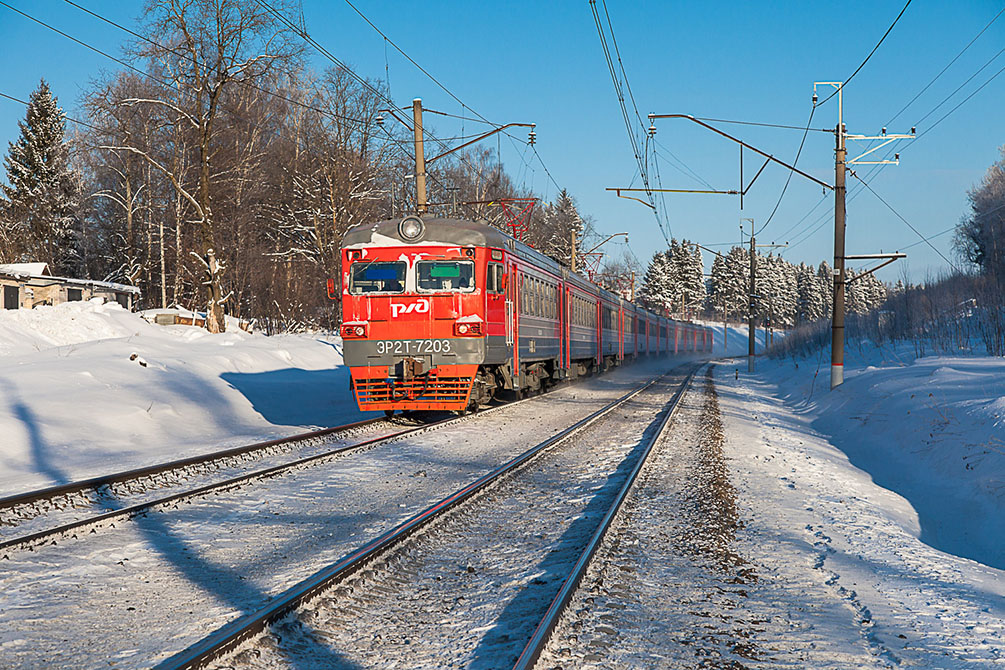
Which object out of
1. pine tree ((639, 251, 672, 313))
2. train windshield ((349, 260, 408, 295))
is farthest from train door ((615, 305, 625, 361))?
pine tree ((639, 251, 672, 313))

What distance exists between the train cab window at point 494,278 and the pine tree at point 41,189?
4286 centimetres

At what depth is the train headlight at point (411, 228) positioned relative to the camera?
13969 millimetres

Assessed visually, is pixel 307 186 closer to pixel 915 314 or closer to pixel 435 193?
Answer: pixel 435 193

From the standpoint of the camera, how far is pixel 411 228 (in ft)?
46.0

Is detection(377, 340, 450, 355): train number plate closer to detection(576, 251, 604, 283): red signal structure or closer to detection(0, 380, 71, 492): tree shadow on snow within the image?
detection(0, 380, 71, 492): tree shadow on snow

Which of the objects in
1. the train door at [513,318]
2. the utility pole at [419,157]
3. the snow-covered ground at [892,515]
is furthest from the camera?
the utility pole at [419,157]

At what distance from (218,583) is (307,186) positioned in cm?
3899

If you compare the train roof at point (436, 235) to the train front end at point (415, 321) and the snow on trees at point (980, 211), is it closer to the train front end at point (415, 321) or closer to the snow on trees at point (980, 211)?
the train front end at point (415, 321)

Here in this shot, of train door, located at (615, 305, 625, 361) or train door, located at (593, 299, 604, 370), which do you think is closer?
train door, located at (593, 299, 604, 370)

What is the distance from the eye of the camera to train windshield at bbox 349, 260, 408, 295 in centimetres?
1388

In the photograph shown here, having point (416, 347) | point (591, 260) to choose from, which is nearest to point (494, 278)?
point (416, 347)

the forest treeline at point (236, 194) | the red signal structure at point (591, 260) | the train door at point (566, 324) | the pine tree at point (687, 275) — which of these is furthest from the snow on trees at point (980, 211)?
the pine tree at point (687, 275)

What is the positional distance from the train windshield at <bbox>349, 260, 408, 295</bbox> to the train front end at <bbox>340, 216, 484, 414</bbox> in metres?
0.02

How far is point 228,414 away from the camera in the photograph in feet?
50.8
